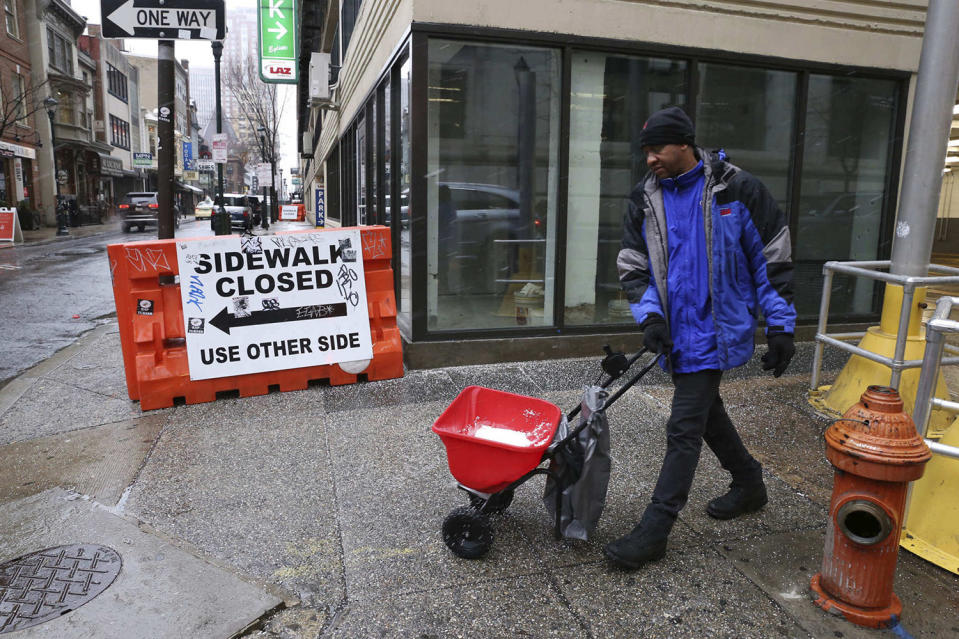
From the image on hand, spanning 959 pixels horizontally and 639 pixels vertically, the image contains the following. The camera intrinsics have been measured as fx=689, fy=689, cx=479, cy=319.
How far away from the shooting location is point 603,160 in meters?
7.06

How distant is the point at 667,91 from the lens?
705 cm

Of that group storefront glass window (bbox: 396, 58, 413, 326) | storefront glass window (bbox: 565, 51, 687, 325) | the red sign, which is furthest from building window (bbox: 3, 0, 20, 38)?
storefront glass window (bbox: 565, 51, 687, 325)

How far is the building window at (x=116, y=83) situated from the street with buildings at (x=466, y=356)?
51.2 meters

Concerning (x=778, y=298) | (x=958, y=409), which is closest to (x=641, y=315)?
(x=778, y=298)

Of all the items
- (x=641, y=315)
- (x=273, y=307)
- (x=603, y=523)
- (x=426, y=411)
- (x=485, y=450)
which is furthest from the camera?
(x=273, y=307)

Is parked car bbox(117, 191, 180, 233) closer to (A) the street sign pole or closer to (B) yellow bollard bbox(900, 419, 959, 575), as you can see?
(A) the street sign pole

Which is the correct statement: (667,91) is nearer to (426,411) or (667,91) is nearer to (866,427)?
(426,411)

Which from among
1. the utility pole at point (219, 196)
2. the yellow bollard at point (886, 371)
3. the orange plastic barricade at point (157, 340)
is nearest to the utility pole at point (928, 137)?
the yellow bollard at point (886, 371)

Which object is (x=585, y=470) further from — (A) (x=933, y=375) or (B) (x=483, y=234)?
(B) (x=483, y=234)

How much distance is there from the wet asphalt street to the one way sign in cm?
363

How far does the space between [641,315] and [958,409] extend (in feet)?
5.04

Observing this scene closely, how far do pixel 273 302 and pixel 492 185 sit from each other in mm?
2419

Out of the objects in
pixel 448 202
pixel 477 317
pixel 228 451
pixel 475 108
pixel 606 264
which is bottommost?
pixel 228 451

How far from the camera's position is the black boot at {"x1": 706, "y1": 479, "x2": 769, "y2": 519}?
11.8 feet
